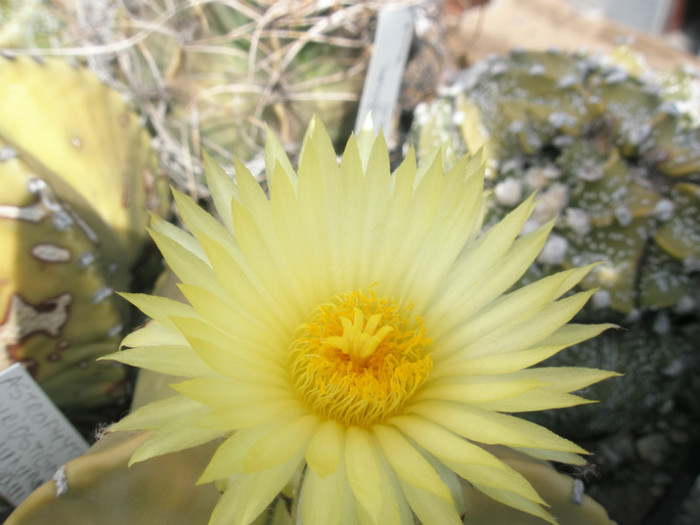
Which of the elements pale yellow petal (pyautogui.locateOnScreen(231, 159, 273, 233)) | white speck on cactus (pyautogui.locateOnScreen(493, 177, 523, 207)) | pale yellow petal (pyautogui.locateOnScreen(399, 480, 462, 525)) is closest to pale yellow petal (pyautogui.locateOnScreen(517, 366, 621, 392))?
pale yellow petal (pyautogui.locateOnScreen(399, 480, 462, 525))

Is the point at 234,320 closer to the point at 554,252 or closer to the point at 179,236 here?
the point at 179,236

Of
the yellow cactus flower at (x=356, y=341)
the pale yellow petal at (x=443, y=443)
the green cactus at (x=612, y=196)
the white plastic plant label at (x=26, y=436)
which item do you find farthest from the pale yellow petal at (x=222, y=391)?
the green cactus at (x=612, y=196)

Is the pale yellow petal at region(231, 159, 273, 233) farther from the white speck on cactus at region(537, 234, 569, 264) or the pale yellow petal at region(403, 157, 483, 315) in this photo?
the white speck on cactus at region(537, 234, 569, 264)

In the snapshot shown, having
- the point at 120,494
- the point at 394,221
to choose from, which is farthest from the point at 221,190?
the point at 120,494

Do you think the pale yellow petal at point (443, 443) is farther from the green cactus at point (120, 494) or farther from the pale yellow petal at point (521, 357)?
the green cactus at point (120, 494)

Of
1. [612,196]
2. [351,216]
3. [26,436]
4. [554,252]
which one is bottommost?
[26,436]
